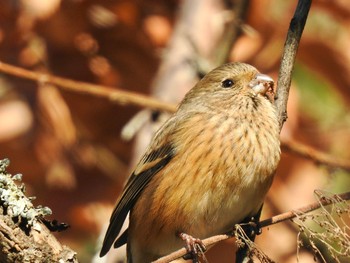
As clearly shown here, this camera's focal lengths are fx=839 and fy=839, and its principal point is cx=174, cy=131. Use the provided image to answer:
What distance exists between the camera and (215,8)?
5.63 metres

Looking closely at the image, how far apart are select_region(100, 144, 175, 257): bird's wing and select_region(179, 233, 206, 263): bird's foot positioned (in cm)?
49

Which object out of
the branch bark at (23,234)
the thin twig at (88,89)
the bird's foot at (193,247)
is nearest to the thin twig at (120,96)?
the thin twig at (88,89)

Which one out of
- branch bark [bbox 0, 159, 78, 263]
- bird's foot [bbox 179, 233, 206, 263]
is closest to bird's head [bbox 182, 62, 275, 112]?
bird's foot [bbox 179, 233, 206, 263]

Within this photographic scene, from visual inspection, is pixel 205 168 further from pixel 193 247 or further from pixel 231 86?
pixel 231 86

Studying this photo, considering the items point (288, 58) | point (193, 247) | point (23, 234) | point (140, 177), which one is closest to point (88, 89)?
point (140, 177)

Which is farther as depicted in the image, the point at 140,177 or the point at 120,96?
the point at 120,96

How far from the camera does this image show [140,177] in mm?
4301

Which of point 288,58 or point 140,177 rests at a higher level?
point 140,177

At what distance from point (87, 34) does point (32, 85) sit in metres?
0.44

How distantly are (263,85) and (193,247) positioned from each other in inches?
39.1

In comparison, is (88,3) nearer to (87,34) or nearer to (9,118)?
(87,34)

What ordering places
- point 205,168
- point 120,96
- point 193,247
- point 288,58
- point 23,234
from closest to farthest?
1. point 23,234
2. point 288,58
3. point 193,247
4. point 205,168
5. point 120,96

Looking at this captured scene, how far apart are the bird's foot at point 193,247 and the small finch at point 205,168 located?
9cm

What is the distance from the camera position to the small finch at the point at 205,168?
151 inches
